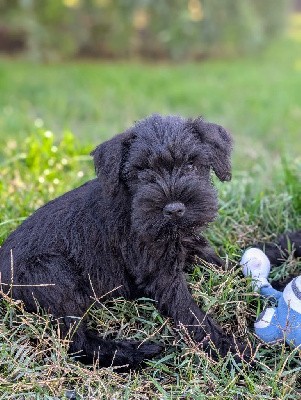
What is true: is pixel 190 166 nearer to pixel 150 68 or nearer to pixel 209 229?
pixel 209 229

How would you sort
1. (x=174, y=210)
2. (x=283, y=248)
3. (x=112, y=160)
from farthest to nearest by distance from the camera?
(x=283, y=248)
(x=112, y=160)
(x=174, y=210)

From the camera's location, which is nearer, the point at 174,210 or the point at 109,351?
the point at 174,210

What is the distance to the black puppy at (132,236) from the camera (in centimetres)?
310

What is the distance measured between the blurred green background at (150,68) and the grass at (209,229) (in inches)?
2.0

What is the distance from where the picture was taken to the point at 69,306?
3281mm

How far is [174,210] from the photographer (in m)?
3.00

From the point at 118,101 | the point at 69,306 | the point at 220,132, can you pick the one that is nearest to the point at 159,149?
the point at 220,132

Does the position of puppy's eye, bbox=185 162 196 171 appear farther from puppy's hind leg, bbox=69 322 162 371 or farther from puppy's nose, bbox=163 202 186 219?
puppy's hind leg, bbox=69 322 162 371

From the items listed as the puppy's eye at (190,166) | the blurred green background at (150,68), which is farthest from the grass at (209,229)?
the puppy's eye at (190,166)

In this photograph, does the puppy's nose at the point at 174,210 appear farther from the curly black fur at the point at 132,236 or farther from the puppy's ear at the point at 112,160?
the puppy's ear at the point at 112,160

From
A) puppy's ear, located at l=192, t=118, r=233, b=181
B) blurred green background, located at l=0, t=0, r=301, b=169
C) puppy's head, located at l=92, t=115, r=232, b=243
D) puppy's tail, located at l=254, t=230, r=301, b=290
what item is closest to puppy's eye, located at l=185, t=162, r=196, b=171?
puppy's head, located at l=92, t=115, r=232, b=243

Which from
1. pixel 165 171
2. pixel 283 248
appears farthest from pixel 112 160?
pixel 283 248

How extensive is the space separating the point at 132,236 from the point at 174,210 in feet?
1.48

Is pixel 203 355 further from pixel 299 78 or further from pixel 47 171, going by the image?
pixel 299 78
